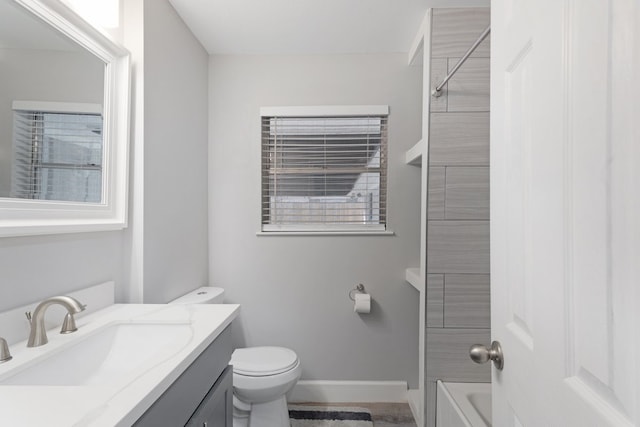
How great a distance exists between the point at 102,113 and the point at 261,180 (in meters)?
1.05

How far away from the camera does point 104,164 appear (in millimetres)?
1289

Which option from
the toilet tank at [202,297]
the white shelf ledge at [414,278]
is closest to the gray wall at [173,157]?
the toilet tank at [202,297]

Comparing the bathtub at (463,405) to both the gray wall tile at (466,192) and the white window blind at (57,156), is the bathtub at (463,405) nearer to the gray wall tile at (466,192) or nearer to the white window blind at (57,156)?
the gray wall tile at (466,192)

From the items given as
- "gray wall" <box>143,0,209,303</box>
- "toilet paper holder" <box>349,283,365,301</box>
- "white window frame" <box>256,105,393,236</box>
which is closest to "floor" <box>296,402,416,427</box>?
"toilet paper holder" <box>349,283,365,301</box>

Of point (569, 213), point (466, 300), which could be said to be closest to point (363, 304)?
point (466, 300)

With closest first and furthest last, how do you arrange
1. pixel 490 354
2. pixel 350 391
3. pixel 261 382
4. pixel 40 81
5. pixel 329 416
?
pixel 490 354 → pixel 40 81 → pixel 261 382 → pixel 329 416 → pixel 350 391

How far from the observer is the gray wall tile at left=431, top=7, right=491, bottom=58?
169 cm

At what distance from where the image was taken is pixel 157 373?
754mm

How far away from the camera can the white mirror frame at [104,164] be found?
0.94 metres

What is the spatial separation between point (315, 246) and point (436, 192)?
2.95ft

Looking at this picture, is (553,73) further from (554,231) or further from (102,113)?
(102,113)

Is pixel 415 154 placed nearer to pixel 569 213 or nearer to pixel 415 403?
pixel 569 213

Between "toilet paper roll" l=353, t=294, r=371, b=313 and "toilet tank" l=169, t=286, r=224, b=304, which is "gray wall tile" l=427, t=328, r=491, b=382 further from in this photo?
"toilet tank" l=169, t=286, r=224, b=304

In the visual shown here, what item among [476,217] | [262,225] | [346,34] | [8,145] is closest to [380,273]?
[476,217]
